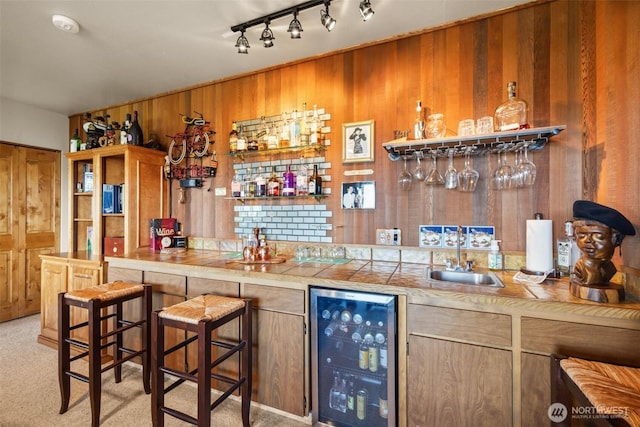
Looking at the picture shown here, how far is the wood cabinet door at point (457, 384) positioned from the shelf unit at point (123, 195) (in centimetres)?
271

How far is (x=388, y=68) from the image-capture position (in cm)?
216

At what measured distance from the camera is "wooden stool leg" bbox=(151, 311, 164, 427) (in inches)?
59.1

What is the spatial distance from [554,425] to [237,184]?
2.62 meters

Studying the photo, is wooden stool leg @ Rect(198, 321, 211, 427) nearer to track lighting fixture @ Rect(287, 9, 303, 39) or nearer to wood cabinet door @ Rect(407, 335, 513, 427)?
wood cabinet door @ Rect(407, 335, 513, 427)

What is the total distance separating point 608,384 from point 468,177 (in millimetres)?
1265

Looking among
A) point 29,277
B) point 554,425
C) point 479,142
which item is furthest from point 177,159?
point 554,425

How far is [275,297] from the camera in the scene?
1.73 m

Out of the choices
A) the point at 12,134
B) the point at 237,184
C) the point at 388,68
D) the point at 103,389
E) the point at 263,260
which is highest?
the point at 388,68

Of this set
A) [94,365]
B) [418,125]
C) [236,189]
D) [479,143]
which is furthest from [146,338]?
[479,143]

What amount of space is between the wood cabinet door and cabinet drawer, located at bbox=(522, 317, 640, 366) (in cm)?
15

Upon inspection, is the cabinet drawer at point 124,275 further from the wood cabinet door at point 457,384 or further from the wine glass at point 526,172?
the wine glass at point 526,172

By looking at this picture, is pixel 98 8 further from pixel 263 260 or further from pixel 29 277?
pixel 29 277

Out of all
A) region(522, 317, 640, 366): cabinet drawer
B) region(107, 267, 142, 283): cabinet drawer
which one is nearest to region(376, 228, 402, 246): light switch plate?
region(522, 317, 640, 366): cabinet drawer

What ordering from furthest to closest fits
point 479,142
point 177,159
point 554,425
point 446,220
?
point 177,159
point 446,220
point 479,142
point 554,425
